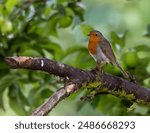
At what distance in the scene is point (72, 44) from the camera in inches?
81.0

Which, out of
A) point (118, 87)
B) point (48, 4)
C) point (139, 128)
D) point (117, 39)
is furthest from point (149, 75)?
point (118, 87)

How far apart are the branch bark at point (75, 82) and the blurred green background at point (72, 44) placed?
54cm

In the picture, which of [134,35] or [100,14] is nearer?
[100,14]

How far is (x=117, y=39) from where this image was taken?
1.88m

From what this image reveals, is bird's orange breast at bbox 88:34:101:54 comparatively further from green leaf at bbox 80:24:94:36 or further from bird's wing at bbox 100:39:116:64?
green leaf at bbox 80:24:94:36

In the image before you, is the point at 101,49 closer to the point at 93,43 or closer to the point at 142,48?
the point at 93,43

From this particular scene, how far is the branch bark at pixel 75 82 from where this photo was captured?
103cm

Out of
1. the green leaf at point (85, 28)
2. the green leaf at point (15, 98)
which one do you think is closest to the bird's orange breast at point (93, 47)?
the green leaf at point (85, 28)

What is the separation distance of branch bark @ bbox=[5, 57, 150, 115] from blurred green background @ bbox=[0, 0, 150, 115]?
0.54 meters

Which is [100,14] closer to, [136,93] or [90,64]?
[90,64]

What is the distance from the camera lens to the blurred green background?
74.9 inches

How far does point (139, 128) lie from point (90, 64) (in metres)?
0.34

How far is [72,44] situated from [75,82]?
3.12 feet

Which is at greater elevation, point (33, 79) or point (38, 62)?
point (38, 62)
